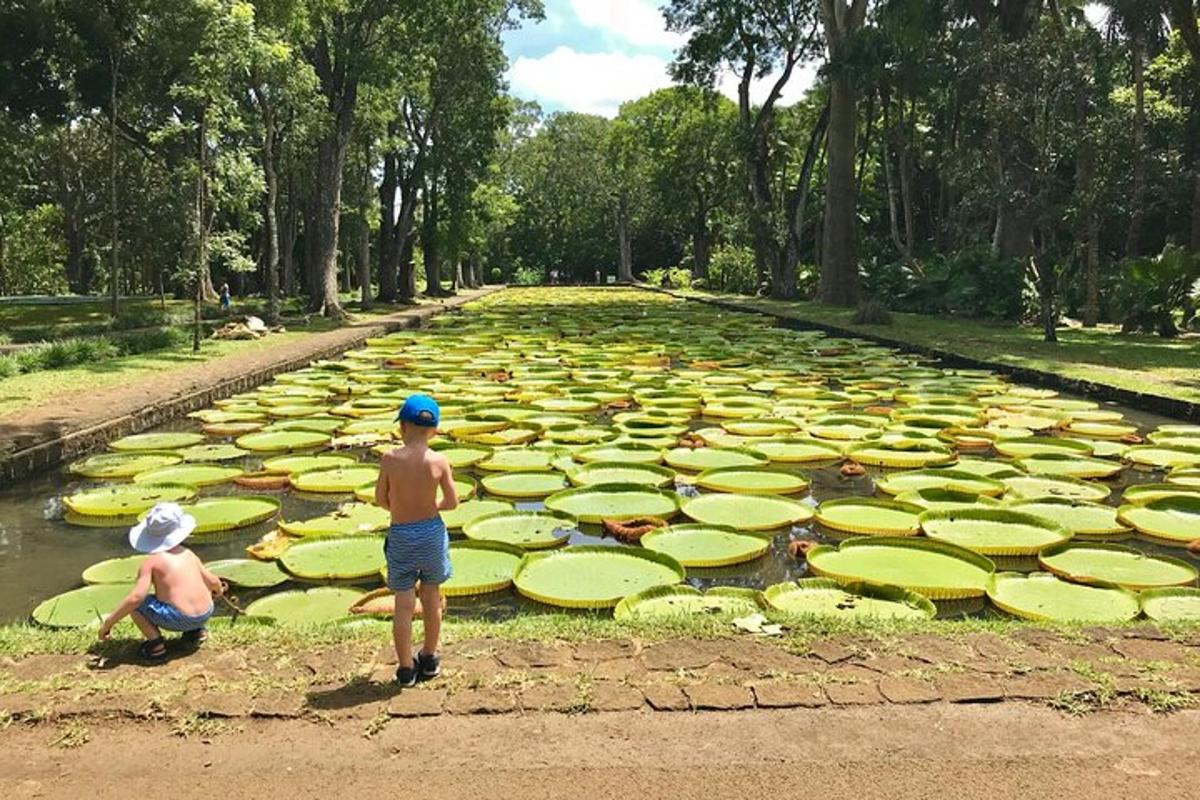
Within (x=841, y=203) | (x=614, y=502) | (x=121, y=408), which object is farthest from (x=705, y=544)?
(x=841, y=203)

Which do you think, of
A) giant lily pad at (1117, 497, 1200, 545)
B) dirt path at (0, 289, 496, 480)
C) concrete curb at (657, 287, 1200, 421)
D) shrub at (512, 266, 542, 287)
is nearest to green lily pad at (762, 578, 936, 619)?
giant lily pad at (1117, 497, 1200, 545)

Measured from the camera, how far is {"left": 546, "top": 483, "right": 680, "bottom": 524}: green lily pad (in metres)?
5.55

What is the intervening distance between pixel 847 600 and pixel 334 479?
3.99 m

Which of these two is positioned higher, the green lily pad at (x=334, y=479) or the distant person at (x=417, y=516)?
the distant person at (x=417, y=516)

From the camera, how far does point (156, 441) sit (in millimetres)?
7703

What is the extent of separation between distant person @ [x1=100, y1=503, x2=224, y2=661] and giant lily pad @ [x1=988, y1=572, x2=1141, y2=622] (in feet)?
11.5

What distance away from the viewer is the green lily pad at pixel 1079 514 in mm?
5078

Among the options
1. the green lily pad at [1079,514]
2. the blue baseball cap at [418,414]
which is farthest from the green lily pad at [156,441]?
the green lily pad at [1079,514]

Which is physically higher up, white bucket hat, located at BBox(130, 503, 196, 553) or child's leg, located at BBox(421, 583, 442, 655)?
white bucket hat, located at BBox(130, 503, 196, 553)

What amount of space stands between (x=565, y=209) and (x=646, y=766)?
66.5m

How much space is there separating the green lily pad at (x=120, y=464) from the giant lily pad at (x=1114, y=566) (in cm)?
639

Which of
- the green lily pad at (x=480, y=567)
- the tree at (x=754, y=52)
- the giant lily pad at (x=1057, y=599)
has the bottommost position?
the green lily pad at (x=480, y=567)

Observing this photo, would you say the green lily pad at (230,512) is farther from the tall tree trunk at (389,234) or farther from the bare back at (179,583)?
the tall tree trunk at (389,234)

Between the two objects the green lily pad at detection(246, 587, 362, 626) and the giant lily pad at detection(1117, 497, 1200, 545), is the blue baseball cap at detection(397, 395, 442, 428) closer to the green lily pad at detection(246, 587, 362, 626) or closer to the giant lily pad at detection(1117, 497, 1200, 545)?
the green lily pad at detection(246, 587, 362, 626)
